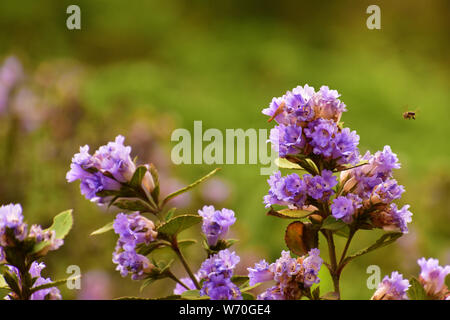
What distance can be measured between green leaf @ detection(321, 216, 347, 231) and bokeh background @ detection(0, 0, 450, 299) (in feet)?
0.29

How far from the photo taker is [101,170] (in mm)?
483

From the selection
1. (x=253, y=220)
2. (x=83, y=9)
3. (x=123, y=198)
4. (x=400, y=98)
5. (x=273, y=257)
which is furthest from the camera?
(x=83, y=9)

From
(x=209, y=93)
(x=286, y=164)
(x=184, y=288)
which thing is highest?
(x=209, y=93)

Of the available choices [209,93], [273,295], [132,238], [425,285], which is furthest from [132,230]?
[209,93]

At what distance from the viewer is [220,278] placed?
44cm

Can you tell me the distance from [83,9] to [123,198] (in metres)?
3.09

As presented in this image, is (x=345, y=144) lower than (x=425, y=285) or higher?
higher

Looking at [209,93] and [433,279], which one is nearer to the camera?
[433,279]

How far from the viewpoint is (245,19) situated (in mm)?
3467

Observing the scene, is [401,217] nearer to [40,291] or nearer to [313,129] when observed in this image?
[313,129]

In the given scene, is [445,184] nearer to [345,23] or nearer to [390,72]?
[390,72]

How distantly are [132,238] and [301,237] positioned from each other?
13 centimetres

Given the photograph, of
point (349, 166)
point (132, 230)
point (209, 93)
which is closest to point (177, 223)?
point (132, 230)
